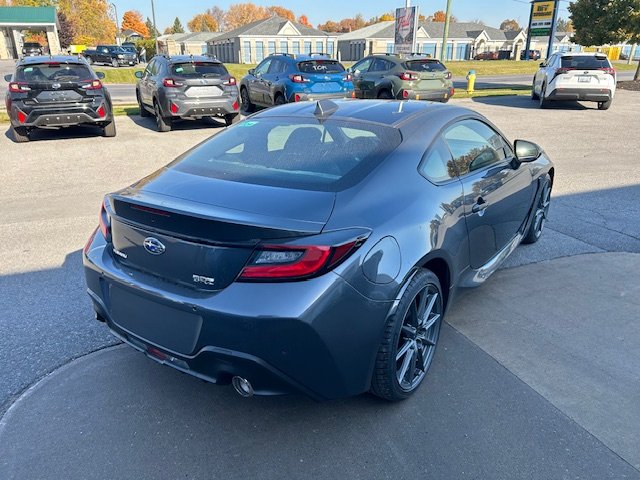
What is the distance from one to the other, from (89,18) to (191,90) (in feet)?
302

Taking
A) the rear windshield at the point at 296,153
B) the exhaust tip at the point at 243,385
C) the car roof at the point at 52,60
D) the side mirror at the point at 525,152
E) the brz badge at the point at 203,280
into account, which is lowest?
the exhaust tip at the point at 243,385

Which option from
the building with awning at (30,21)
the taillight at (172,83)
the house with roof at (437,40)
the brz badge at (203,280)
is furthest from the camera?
the house with roof at (437,40)

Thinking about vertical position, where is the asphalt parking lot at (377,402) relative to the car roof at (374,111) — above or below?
below

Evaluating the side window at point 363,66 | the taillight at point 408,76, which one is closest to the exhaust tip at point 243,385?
the taillight at point 408,76

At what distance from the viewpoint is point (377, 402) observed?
273cm

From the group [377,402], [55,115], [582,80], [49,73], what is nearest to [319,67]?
[49,73]

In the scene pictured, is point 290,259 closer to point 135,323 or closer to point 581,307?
point 135,323

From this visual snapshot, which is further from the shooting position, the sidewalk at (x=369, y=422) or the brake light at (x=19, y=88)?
the brake light at (x=19, y=88)

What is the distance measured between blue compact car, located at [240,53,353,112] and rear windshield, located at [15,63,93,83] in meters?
4.71

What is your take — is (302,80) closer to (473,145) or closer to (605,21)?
(473,145)

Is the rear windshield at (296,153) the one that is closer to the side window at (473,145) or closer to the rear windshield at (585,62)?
the side window at (473,145)

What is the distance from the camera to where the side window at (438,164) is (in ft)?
9.27

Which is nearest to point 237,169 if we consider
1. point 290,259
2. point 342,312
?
point 290,259

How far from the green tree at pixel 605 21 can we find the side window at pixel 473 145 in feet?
72.1
